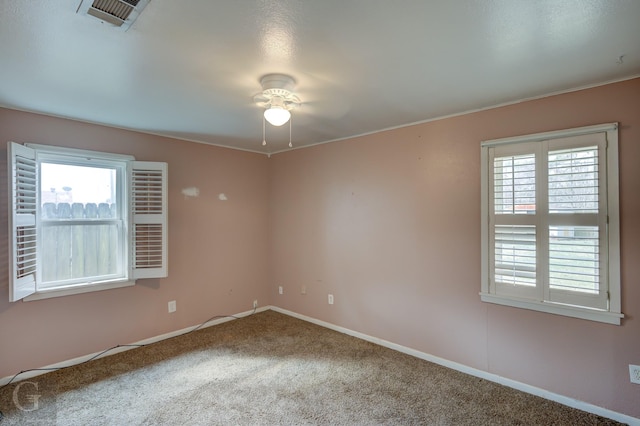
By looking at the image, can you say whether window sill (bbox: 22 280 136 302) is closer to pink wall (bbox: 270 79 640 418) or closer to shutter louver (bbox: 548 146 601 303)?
pink wall (bbox: 270 79 640 418)

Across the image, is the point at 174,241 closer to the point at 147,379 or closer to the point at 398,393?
the point at 147,379

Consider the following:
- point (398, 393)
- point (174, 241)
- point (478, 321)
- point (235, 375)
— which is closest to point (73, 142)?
point (174, 241)

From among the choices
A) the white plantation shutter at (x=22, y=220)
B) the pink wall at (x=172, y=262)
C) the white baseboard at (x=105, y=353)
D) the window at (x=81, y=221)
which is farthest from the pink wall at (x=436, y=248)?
the white plantation shutter at (x=22, y=220)

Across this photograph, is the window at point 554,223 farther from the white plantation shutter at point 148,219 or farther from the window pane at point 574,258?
the white plantation shutter at point 148,219

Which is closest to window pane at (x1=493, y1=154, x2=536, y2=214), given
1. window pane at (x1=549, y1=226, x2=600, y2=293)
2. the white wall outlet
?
window pane at (x1=549, y1=226, x2=600, y2=293)

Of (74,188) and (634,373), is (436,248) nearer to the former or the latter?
(634,373)

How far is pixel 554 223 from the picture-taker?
2.37 m

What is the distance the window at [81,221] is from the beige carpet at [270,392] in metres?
0.83

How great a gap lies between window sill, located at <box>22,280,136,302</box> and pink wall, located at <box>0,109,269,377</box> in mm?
53

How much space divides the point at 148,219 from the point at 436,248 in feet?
9.72

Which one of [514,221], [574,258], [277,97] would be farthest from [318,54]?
[574,258]

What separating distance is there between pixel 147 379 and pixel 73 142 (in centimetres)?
229

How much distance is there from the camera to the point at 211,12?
55.7 inches

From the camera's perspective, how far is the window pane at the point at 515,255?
248 cm
